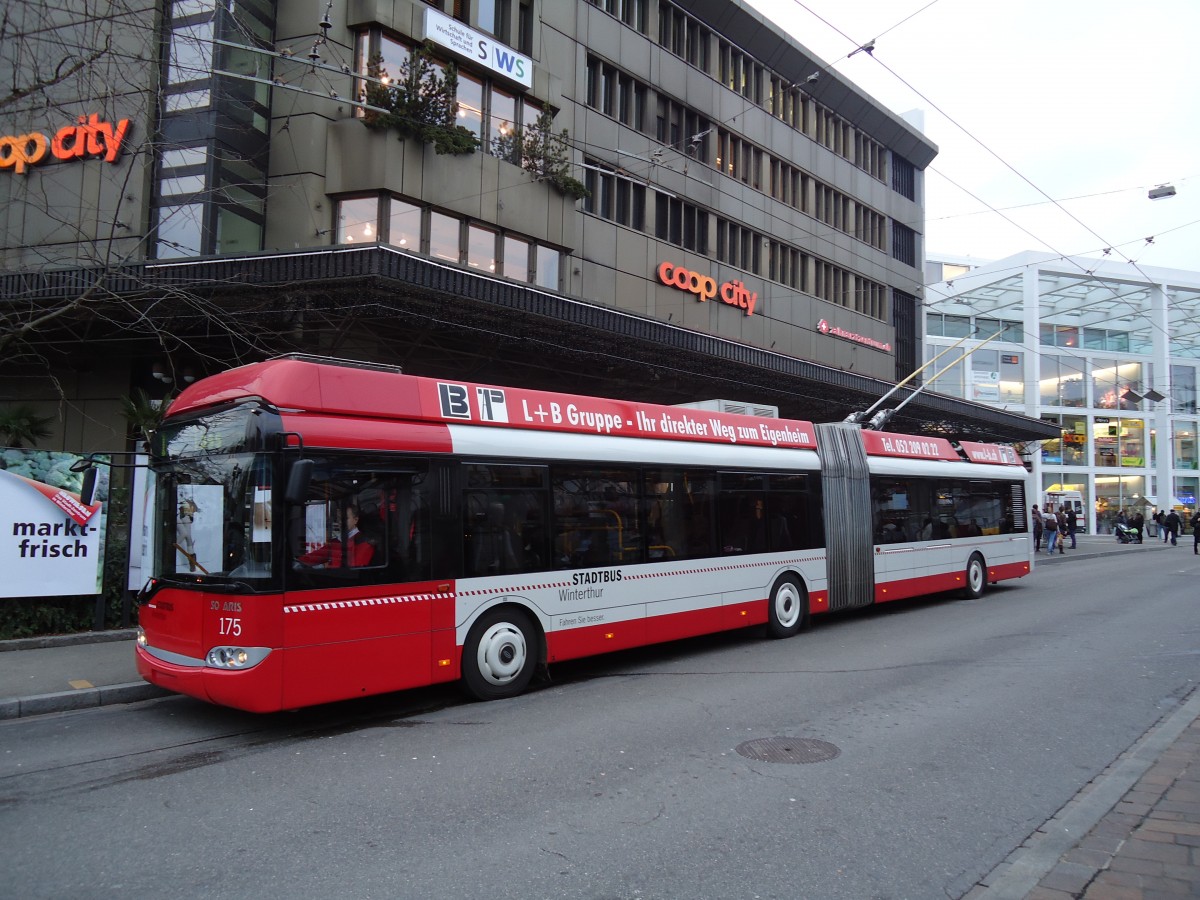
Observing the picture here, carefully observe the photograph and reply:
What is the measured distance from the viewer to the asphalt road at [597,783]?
4.04m

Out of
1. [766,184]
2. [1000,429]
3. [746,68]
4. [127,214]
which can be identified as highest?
[746,68]

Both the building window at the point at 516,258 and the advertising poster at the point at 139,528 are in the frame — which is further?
the building window at the point at 516,258

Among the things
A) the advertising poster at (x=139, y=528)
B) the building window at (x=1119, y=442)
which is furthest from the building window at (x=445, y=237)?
the building window at (x=1119, y=442)

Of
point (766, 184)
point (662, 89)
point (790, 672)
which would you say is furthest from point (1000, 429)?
point (790, 672)

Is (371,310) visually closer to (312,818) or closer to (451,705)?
(451,705)

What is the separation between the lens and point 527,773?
18.4ft

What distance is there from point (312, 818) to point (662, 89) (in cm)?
2647

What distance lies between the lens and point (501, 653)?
7.93 m

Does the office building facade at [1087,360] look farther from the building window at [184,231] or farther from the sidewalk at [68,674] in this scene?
the sidewalk at [68,674]

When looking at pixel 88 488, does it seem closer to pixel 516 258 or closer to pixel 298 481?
pixel 298 481

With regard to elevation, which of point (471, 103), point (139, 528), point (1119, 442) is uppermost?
point (471, 103)

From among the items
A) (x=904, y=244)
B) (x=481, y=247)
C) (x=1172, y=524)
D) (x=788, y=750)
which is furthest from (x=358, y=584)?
(x=1172, y=524)

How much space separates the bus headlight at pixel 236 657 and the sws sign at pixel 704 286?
70.0 feet

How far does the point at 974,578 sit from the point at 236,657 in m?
14.4
